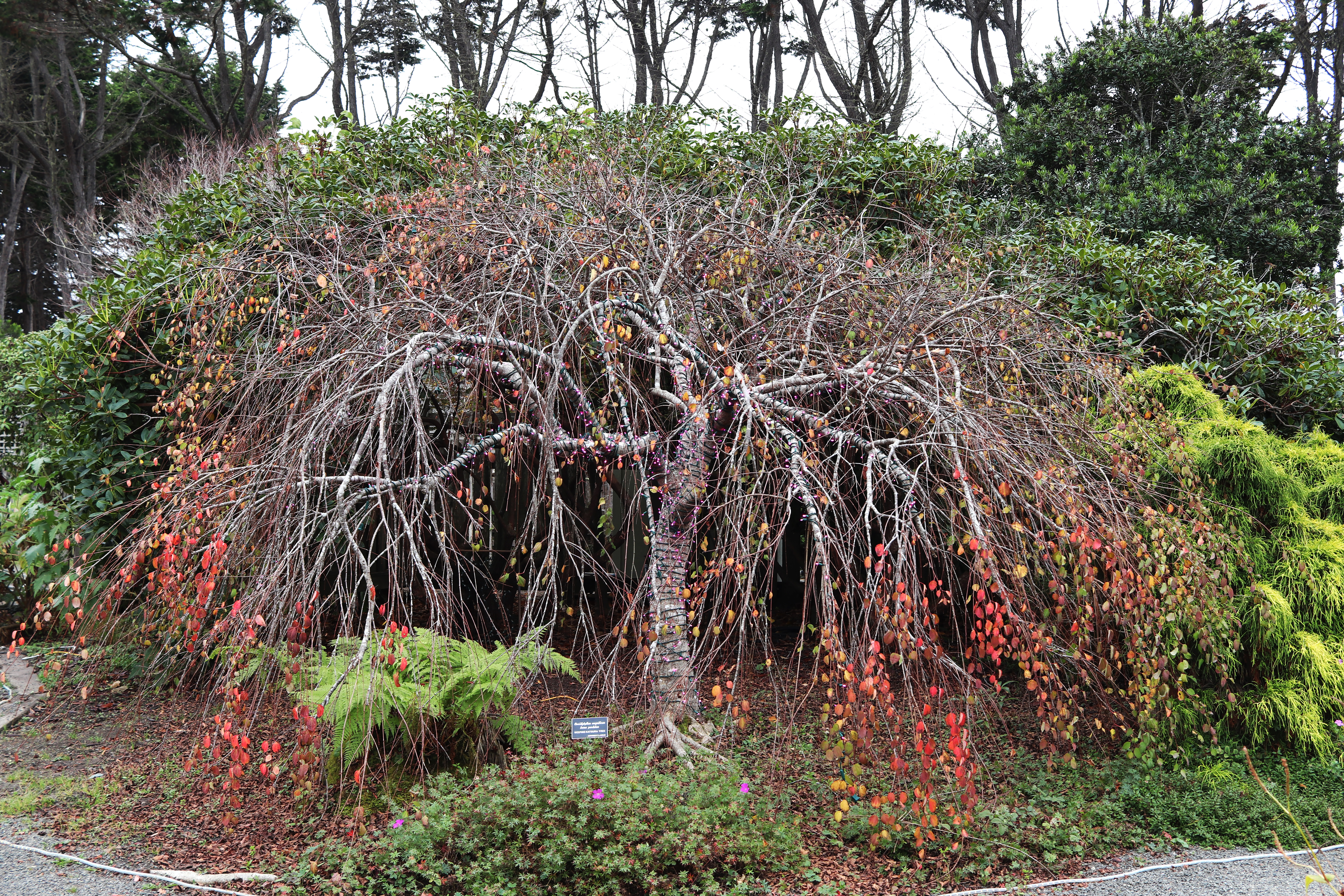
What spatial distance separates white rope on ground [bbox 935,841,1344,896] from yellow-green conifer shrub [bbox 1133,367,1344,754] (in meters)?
0.54

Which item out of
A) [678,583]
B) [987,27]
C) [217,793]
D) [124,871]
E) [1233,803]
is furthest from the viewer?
[987,27]

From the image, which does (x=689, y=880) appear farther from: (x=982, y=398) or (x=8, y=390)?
(x=8, y=390)

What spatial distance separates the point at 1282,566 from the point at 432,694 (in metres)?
3.55

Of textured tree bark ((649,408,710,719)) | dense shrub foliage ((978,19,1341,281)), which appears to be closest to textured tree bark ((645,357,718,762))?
textured tree bark ((649,408,710,719))

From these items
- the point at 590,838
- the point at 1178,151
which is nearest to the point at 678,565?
the point at 590,838

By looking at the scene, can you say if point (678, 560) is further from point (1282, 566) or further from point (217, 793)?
point (1282, 566)

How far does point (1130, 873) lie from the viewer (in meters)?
2.87

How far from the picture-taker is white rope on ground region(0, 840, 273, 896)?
2.66 metres

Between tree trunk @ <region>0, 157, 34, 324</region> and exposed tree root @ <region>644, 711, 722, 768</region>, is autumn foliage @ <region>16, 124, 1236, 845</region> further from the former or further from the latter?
tree trunk @ <region>0, 157, 34, 324</region>

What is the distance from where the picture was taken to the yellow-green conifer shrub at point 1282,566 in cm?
352

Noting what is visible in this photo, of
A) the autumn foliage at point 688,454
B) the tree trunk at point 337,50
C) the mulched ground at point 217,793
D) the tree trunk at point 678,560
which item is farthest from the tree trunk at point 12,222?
the tree trunk at point 678,560

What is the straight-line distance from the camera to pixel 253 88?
13.3 meters

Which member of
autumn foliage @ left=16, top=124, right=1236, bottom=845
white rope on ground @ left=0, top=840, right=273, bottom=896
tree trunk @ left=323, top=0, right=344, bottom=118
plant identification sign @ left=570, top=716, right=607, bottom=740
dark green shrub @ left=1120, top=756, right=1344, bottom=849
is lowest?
dark green shrub @ left=1120, top=756, right=1344, bottom=849

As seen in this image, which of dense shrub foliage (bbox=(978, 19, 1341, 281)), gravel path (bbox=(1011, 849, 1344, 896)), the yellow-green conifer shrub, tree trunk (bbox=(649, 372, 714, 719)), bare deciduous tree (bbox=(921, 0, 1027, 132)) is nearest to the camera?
gravel path (bbox=(1011, 849, 1344, 896))
